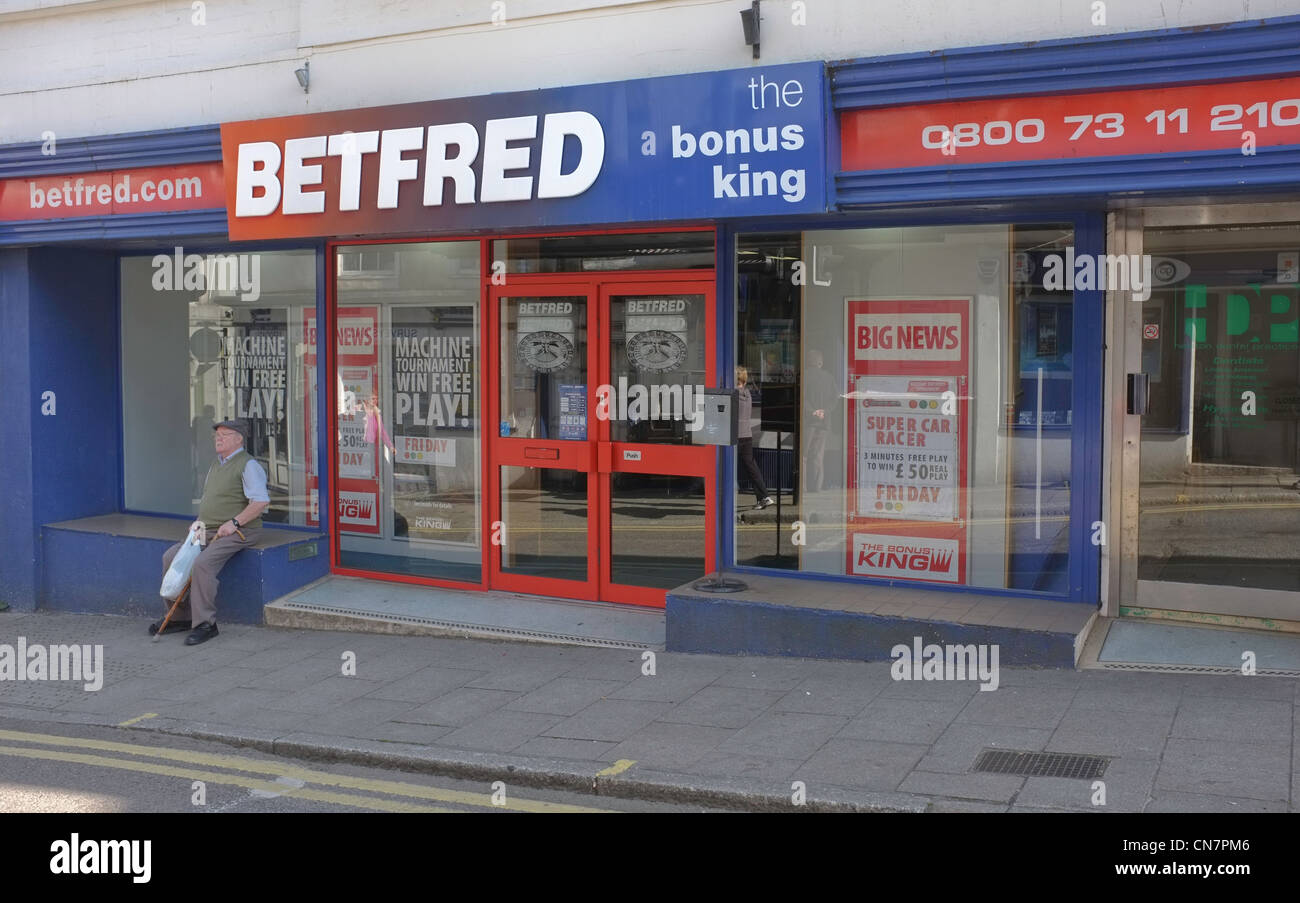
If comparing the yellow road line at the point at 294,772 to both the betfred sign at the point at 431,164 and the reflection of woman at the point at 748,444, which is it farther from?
the betfred sign at the point at 431,164

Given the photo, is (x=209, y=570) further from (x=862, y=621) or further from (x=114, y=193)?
(x=862, y=621)

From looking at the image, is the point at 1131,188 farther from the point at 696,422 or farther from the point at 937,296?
the point at 696,422

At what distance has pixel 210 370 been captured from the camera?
38.9ft

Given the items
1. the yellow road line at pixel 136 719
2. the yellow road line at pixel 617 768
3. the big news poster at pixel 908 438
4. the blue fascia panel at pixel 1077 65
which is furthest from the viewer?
the big news poster at pixel 908 438

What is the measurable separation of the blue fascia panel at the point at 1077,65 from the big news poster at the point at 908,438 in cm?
154

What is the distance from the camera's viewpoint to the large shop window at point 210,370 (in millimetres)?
11305

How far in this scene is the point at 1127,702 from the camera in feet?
23.4

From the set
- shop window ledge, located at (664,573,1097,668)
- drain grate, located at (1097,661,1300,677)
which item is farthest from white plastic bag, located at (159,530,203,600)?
drain grate, located at (1097,661,1300,677)

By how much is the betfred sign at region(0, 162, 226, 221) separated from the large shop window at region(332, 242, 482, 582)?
1220mm

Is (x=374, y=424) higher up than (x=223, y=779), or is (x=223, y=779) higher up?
(x=374, y=424)

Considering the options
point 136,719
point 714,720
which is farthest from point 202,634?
point 714,720

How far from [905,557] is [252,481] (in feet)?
16.4

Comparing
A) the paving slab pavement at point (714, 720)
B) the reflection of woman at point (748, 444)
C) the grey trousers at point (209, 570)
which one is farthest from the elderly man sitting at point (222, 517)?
the reflection of woman at point (748, 444)

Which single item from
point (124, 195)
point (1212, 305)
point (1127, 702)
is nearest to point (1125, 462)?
point (1212, 305)
